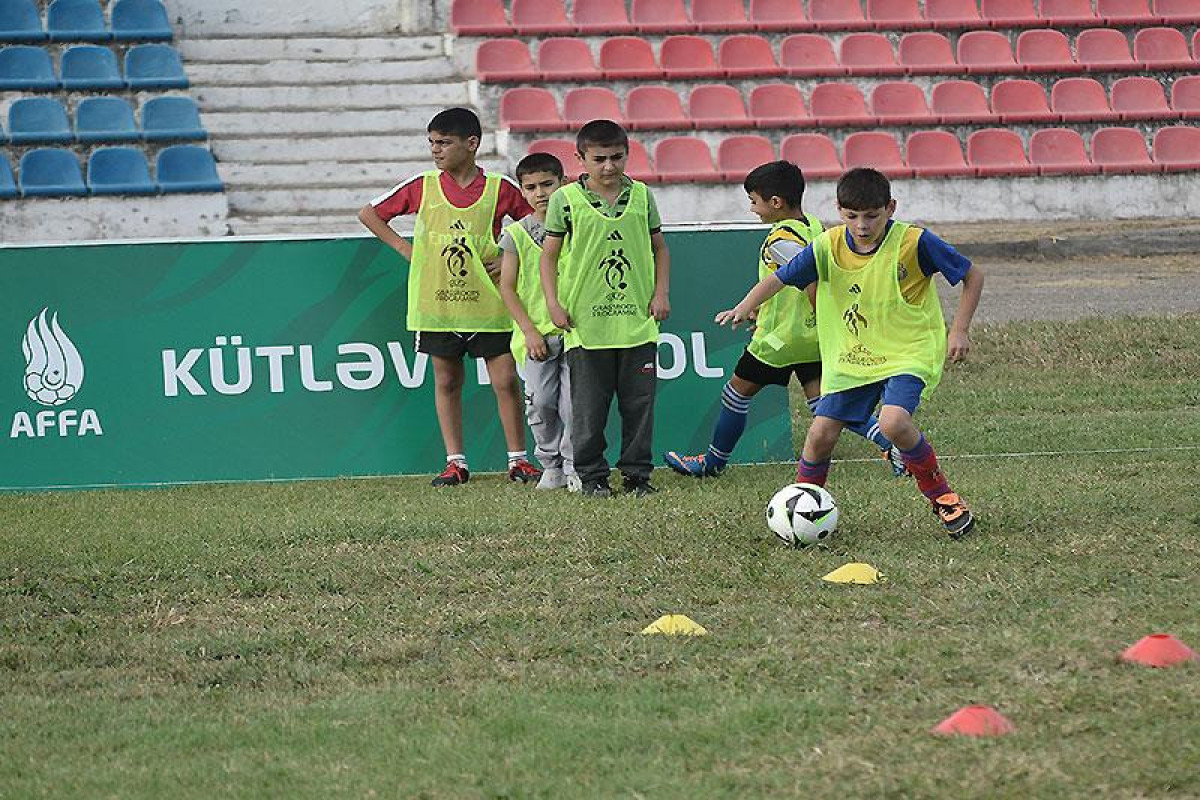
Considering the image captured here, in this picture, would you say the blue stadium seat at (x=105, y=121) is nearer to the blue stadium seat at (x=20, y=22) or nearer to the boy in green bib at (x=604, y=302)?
the blue stadium seat at (x=20, y=22)

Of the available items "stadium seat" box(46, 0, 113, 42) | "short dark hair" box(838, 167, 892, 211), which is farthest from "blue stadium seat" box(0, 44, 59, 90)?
"short dark hair" box(838, 167, 892, 211)

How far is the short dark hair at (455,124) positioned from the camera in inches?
377

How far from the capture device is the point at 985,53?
21.0 m

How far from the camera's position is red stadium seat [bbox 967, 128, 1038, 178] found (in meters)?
20.2

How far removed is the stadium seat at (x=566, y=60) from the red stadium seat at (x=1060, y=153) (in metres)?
4.80

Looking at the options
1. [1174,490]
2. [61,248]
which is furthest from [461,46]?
[1174,490]

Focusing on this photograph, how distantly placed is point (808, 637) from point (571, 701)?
0.98 metres

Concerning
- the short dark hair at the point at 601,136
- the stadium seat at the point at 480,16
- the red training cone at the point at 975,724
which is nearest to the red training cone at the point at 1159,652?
the red training cone at the point at 975,724

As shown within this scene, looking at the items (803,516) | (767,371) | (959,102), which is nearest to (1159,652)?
(803,516)

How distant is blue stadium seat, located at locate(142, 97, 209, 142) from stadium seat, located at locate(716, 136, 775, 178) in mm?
5169

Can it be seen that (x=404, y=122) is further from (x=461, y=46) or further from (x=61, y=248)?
(x=61, y=248)

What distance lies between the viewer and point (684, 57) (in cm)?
2047

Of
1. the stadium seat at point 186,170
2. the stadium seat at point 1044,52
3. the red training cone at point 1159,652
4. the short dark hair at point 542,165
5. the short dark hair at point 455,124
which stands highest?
the stadium seat at point 1044,52

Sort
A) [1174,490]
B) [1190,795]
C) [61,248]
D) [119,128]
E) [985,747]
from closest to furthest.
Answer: [1190,795]
[985,747]
[1174,490]
[61,248]
[119,128]
